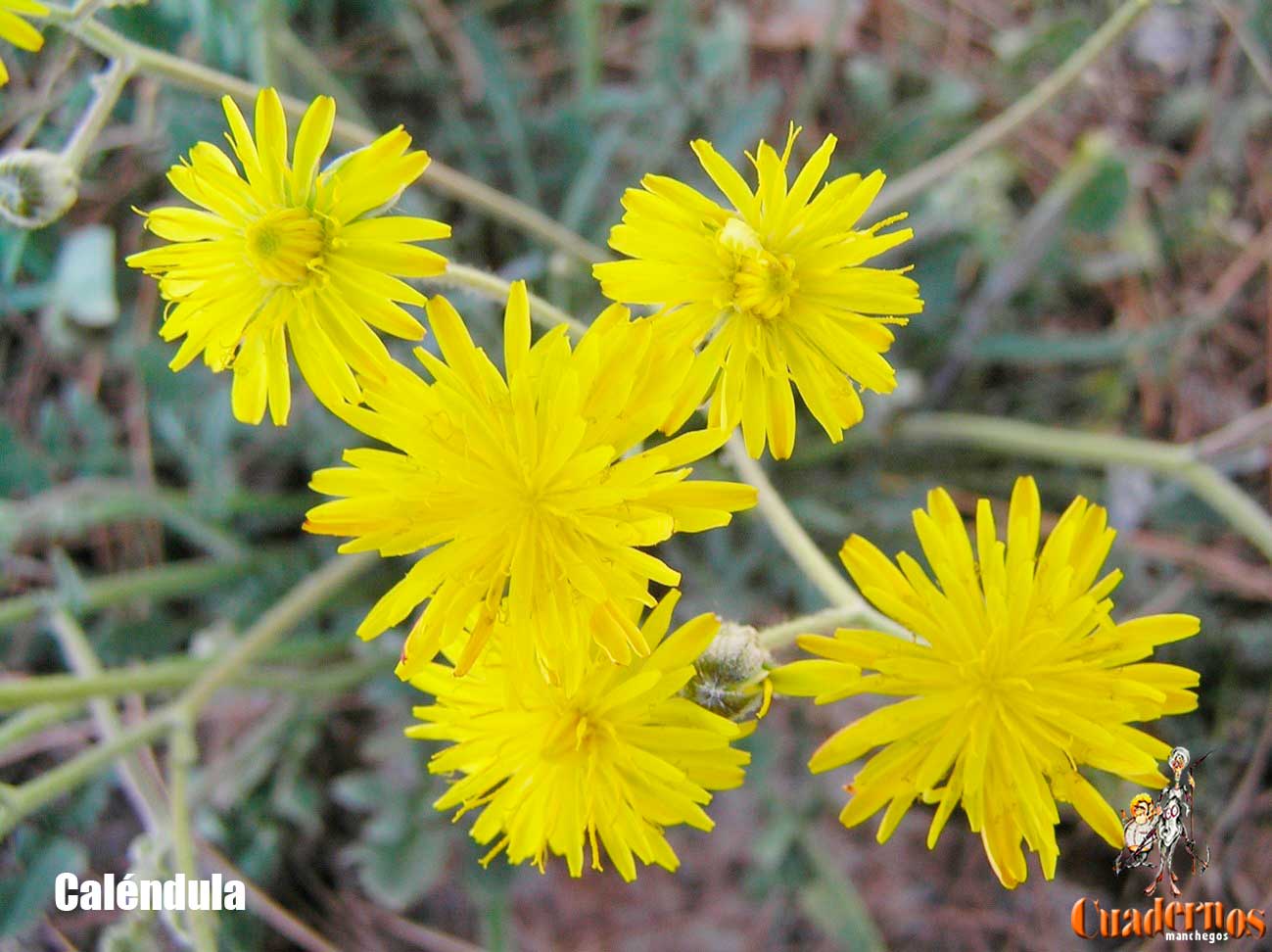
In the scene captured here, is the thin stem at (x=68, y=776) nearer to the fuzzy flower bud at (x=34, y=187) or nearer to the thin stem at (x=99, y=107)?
the fuzzy flower bud at (x=34, y=187)

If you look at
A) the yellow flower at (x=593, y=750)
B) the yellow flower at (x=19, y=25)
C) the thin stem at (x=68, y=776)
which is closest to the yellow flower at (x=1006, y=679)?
the yellow flower at (x=593, y=750)

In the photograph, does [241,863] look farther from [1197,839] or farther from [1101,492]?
[1101,492]

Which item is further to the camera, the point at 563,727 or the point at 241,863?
the point at 241,863

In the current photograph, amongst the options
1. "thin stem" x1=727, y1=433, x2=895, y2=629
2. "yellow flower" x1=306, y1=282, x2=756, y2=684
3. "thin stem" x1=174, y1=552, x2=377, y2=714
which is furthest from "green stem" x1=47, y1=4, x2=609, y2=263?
"thin stem" x1=174, y1=552, x2=377, y2=714

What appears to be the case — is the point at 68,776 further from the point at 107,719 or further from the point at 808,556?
the point at 808,556

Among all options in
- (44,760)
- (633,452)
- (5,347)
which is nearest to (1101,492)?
(633,452)

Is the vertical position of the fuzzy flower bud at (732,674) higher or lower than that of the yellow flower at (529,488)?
lower
